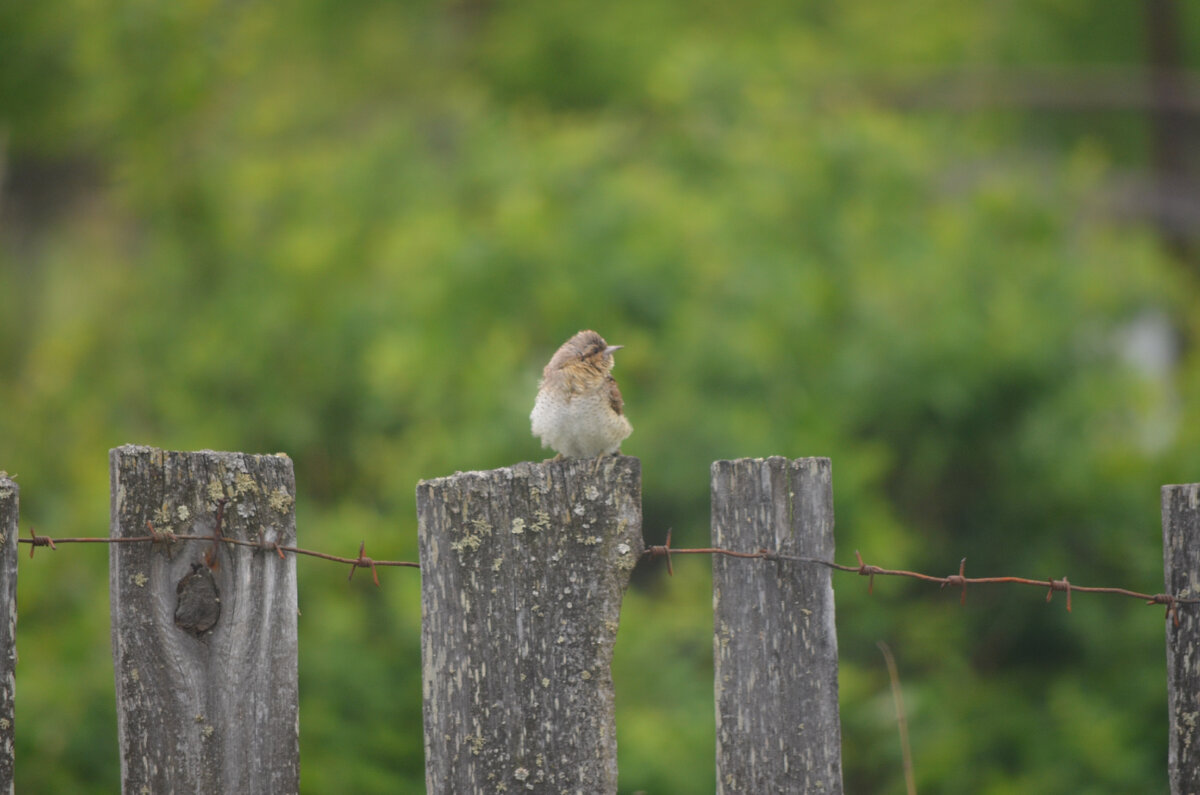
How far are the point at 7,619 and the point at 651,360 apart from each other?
18.2 feet

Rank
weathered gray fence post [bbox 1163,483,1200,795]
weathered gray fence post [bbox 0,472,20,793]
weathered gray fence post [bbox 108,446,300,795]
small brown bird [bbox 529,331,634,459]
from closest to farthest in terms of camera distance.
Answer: weathered gray fence post [bbox 0,472,20,793] → weathered gray fence post [bbox 108,446,300,795] → weathered gray fence post [bbox 1163,483,1200,795] → small brown bird [bbox 529,331,634,459]

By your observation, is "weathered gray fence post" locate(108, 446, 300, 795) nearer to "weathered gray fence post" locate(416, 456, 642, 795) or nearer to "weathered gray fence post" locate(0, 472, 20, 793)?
"weathered gray fence post" locate(0, 472, 20, 793)

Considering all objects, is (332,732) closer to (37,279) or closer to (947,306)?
(947,306)

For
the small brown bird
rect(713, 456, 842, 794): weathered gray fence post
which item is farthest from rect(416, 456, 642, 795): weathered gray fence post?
the small brown bird

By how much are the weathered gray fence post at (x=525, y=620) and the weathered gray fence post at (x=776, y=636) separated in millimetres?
224

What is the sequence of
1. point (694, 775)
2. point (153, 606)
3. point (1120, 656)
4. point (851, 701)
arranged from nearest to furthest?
point (153, 606) → point (694, 775) → point (851, 701) → point (1120, 656)

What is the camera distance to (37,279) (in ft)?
38.7

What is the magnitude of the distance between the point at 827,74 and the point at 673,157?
8.34ft

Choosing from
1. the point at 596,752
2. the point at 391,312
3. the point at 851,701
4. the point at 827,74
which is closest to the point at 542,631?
the point at 596,752

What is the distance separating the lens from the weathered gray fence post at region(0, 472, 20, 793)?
2.08 metres

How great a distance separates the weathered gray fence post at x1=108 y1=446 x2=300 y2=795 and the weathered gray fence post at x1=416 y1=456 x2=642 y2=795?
1.01 ft

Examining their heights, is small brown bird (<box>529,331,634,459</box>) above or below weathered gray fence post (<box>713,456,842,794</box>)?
above

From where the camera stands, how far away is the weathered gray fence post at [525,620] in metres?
2.28

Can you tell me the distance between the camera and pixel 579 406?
355cm
